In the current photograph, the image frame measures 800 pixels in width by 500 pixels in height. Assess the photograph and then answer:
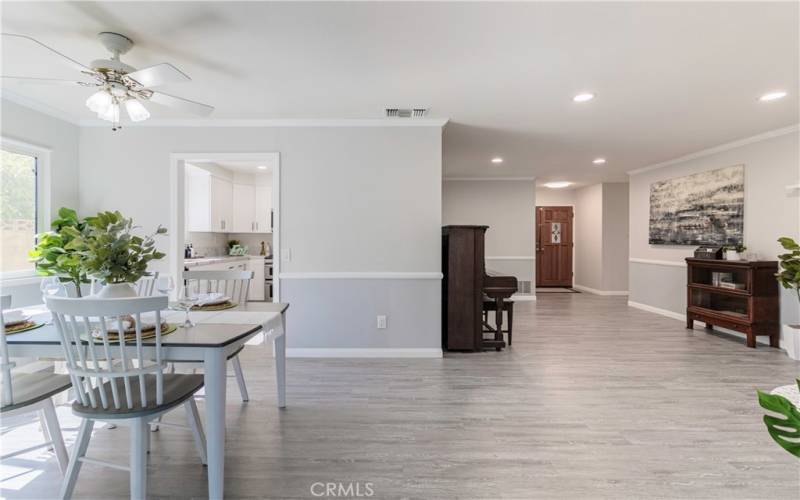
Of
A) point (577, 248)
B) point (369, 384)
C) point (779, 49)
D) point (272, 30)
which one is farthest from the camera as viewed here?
point (577, 248)

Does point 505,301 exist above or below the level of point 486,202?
below

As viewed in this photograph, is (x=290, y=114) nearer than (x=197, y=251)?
Yes

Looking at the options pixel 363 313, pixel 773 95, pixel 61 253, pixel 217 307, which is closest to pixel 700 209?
pixel 773 95

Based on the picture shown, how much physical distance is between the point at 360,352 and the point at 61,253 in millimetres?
2610

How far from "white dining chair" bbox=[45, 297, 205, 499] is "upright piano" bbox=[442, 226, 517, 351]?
2786 millimetres

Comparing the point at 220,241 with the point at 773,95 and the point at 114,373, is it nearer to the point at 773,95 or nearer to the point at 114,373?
the point at 114,373

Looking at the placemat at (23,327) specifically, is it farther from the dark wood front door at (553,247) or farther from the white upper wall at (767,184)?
the dark wood front door at (553,247)

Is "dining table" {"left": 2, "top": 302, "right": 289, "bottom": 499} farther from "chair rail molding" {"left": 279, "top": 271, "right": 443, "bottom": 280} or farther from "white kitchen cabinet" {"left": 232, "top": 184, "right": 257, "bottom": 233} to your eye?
"white kitchen cabinet" {"left": 232, "top": 184, "right": 257, "bottom": 233}

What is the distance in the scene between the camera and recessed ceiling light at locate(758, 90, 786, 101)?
3.10m

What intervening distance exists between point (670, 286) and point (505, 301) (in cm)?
349

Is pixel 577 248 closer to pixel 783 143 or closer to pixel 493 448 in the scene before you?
pixel 783 143

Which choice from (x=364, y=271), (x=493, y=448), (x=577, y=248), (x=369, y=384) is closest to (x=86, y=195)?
(x=364, y=271)

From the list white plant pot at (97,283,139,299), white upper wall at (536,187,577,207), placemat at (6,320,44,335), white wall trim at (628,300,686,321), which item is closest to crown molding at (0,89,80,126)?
placemat at (6,320,44,335)

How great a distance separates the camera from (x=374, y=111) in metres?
3.58
